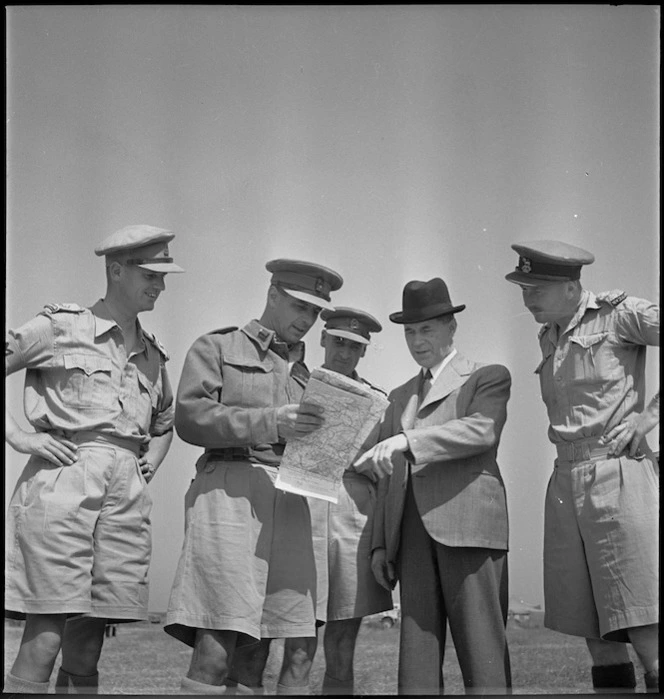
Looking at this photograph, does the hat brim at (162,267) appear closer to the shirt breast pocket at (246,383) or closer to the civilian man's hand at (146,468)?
the shirt breast pocket at (246,383)

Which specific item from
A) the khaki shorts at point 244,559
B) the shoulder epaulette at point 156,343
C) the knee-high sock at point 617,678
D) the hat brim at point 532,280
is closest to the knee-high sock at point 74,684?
the khaki shorts at point 244,559

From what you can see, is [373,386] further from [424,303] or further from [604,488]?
[604,488]

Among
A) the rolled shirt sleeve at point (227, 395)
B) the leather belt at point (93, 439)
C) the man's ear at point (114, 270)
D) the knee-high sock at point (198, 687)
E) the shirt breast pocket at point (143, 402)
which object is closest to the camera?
the knee-high sock at point (198, 687)

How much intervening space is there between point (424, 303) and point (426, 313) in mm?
57

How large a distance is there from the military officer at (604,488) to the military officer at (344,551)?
32.3 inches

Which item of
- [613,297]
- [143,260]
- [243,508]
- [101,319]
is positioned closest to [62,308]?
[101,319]

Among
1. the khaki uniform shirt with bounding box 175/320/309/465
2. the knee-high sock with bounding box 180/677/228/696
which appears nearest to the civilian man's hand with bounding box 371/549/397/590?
the khaki uniform shirt with bounding box 175/320/309/465

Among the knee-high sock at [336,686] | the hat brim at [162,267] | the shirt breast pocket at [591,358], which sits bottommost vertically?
the knee-high sock at [336,686]

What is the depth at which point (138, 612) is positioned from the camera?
501 centimetres

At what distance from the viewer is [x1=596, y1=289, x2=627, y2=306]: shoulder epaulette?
519cm

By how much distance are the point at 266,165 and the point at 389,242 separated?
27.6 inches

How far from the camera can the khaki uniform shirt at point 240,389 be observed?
16.0 ft

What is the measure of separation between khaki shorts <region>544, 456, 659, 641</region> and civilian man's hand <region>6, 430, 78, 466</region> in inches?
87.3

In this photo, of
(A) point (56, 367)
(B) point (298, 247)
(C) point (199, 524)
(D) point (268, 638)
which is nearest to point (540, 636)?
(D) point (268, 638)
